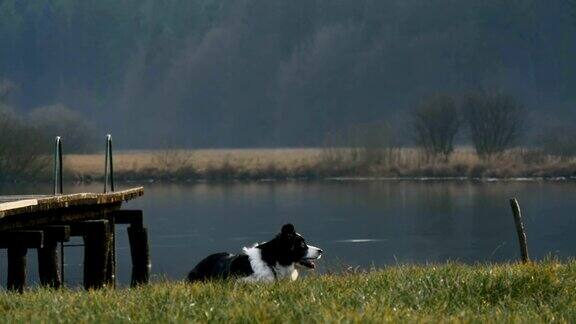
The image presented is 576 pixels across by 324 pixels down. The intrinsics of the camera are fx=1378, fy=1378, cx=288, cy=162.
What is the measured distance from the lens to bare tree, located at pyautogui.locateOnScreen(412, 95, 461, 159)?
130 metres

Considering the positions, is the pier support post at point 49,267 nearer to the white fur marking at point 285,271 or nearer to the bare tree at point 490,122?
the white fur marking at point 285,271

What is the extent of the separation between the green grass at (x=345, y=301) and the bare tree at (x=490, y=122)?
11385cm

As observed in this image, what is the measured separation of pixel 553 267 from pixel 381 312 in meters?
5.41

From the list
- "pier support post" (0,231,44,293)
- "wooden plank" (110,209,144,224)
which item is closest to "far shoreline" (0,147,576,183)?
"wooden plank" (110,209,144,224)

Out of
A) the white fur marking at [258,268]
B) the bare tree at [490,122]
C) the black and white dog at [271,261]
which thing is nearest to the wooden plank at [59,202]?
the black and white dog at [271,261]

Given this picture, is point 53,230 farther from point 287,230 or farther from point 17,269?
point 287,230

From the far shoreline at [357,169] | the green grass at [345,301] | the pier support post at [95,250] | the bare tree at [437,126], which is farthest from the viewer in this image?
the bare tree at [437,126]

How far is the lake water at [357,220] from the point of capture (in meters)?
55.5

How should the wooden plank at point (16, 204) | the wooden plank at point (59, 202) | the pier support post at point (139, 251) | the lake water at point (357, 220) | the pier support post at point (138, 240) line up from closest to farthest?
the wooden plank at point (16, 204)
the wooden plank at point (59, 202)
the pier support post at point (138, 240)
the pier support post at point (139, 251)
the lake water at point (357, 220)

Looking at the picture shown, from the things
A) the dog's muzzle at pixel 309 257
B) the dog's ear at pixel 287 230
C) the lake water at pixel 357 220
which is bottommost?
the lake water at pixel 357 220

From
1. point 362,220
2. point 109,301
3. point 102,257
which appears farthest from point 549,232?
point 109,301

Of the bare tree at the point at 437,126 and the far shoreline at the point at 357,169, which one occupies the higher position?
the bare tree at the point at 437,126

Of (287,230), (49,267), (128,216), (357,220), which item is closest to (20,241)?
(287,230)

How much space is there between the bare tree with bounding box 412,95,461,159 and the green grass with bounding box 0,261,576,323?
11173 cm
